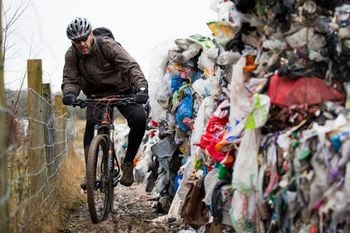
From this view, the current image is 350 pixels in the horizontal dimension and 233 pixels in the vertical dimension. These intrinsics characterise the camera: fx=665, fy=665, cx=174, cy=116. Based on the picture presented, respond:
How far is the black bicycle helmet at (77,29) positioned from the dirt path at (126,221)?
1.89 m

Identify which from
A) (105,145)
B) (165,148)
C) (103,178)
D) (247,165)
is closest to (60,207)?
(103,178)

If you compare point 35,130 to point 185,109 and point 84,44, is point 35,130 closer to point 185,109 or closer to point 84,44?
point 84,44

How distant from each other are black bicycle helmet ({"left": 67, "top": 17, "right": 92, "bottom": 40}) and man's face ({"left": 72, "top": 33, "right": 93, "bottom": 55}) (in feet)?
0.19

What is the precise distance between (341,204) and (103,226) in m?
3.33

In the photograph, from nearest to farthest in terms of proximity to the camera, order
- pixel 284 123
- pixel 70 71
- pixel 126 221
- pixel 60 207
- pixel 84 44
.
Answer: pixel 284 123 < pixel 84 44 < pixel 126 221 < pixel 70 71 < pixel 60 207

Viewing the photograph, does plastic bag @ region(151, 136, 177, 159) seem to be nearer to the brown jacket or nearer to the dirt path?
the dirt path

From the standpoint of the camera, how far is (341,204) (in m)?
3.70

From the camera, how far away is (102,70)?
712cm

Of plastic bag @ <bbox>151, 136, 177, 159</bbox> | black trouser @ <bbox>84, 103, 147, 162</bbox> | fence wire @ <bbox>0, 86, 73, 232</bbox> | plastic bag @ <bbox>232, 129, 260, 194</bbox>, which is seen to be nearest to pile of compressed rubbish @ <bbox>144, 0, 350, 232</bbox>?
plastic bag @ <bbox>232, 129, 260, 194</bbox>

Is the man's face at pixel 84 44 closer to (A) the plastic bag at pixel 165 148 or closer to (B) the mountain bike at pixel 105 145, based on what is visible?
(B) the mountain bike at pixel 105 145

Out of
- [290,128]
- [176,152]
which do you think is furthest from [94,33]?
[290,128]

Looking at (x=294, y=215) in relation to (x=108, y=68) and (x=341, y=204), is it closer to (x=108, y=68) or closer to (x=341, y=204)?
(x=341, y=204)

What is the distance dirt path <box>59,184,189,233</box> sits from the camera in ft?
21.1

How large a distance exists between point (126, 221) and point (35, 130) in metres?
1.57
